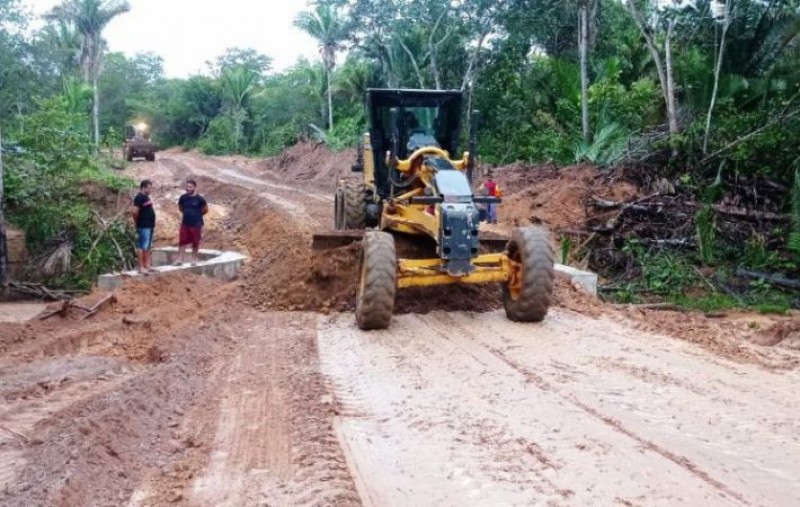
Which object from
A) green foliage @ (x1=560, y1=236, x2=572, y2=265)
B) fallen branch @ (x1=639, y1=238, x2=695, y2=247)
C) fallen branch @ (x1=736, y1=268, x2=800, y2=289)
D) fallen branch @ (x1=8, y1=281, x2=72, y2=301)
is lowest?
fallen branch @ (x1=8, y1=281, x2=72, y2=301)

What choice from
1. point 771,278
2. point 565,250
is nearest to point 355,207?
point 565,250

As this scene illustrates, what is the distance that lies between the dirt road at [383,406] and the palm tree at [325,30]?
31.9 meters

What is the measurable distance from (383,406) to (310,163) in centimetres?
3174

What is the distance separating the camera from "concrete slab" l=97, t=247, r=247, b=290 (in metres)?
11.6

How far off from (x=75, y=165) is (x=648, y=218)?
13423 mm

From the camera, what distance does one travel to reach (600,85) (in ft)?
67.2

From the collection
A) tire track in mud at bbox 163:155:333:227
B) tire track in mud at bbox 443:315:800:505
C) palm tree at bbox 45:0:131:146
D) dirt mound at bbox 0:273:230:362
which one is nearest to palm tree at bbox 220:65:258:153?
palm tree at bbox 45:0:131:146

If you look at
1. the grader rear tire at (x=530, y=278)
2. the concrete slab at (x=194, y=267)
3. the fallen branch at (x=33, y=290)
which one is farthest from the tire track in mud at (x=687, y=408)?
the fallen branch at (x=33, y=290)

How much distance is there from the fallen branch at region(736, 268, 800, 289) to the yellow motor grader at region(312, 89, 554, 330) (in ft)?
18.4

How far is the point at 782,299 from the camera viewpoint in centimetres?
1259

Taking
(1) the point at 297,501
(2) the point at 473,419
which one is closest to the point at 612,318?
(2) the point at 473,419

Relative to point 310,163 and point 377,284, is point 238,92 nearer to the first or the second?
point 310,163

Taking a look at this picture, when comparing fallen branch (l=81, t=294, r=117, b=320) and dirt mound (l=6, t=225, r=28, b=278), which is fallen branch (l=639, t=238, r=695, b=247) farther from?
dirt mound (l=6, t=225, r=28, b=278)

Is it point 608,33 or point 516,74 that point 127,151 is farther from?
point 608,33
